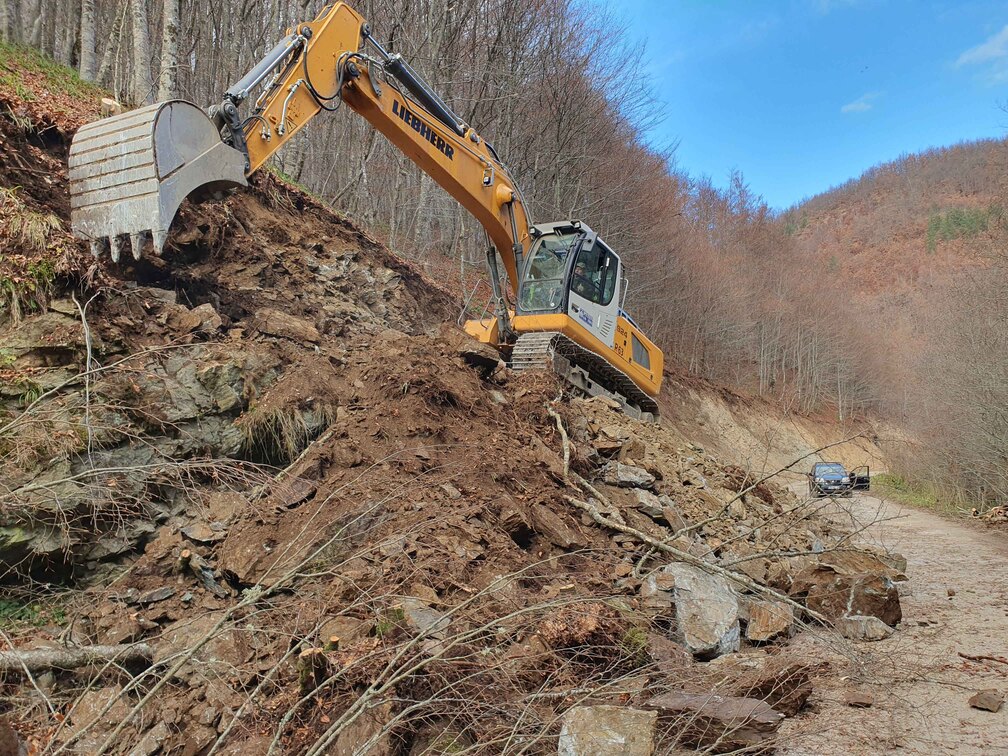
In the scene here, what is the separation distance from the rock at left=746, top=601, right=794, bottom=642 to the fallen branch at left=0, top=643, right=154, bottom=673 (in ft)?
13.5

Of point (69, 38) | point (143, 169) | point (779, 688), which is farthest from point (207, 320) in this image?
point (69, 38)

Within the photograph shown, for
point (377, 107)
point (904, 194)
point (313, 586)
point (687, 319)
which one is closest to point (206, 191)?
point (377, 107)

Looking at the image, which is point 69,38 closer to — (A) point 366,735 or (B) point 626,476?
(B) point 626,476

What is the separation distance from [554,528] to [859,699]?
245cm

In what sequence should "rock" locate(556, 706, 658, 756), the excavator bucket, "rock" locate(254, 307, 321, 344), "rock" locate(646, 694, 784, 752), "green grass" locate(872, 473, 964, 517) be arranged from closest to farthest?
"rock" locate(556, 706, 658, 756) < "rock" locate(646, 694, 784, 752) < the excavator bucket < "rock" locate(254, 307, 321, 344) < "green grass" locate(872, 473, 964, 517)

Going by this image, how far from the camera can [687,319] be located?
1131 inches

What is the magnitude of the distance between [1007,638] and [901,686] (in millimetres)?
1622

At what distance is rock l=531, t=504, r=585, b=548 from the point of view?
220 inches

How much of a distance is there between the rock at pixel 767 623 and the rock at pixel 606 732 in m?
2.48

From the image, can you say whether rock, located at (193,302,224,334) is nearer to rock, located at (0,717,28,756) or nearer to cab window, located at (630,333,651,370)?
rock, located at (0,717,28,756)

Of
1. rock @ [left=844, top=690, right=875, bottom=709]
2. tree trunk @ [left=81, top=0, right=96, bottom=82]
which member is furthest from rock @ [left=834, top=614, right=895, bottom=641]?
tree trunk @ [left=81, top=0, right=96, bottom=82]

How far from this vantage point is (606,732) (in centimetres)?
292

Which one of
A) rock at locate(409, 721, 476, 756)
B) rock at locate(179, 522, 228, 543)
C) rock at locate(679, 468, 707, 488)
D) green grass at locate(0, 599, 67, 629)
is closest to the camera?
rock at locate(409, 721, 476, 756)

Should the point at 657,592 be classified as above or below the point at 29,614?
below
